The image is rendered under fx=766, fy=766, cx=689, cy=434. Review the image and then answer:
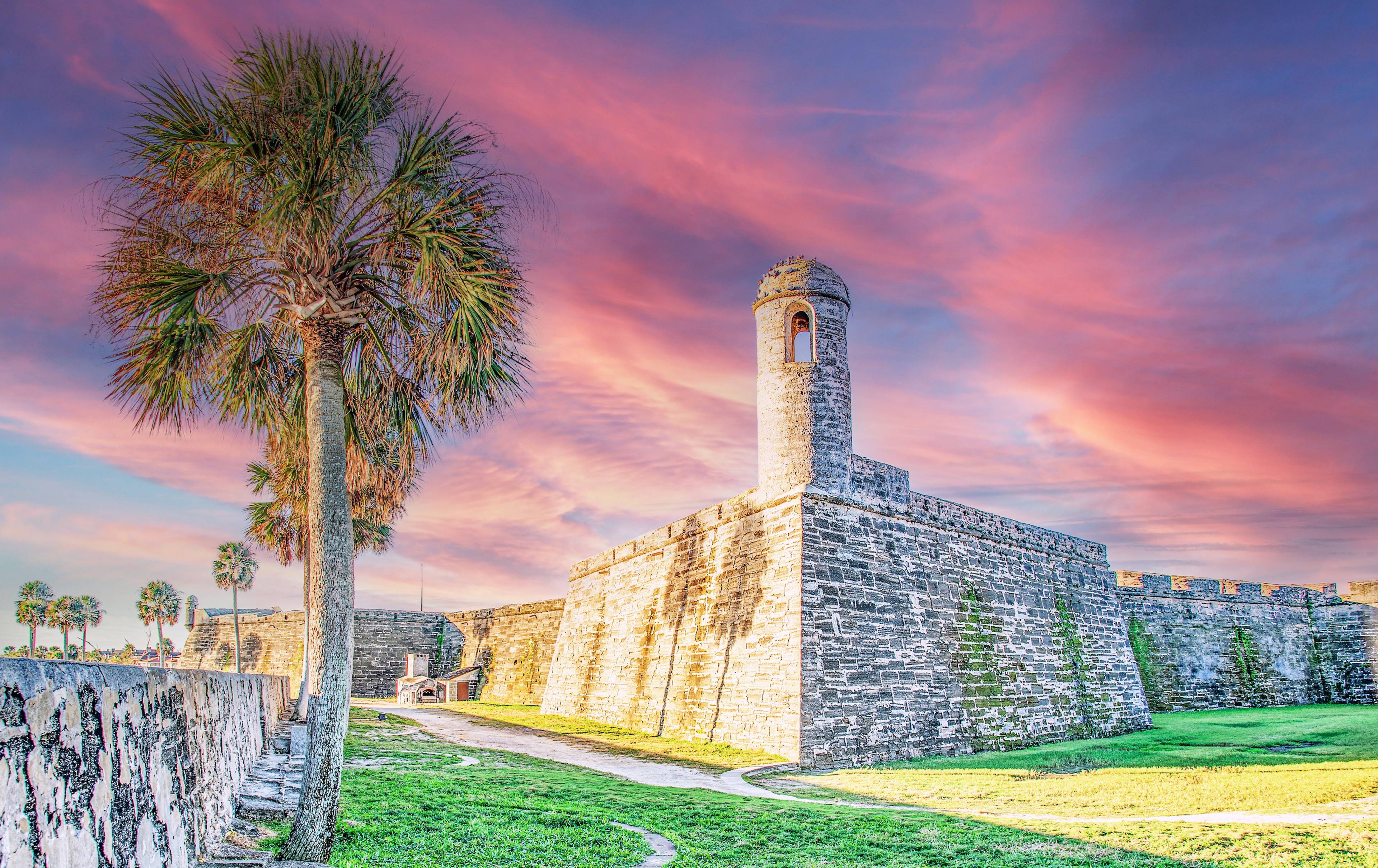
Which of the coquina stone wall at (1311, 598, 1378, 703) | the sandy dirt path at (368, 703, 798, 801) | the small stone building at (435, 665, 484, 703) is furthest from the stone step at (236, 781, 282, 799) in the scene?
the coquina stone wall at (1311, 598, 1378, 703)

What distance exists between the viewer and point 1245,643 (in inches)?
1028

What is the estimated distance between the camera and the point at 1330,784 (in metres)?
10.0

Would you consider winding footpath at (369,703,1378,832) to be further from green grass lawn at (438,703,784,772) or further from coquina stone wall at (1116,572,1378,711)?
coquina stone wall at (1116,572,1378,711)

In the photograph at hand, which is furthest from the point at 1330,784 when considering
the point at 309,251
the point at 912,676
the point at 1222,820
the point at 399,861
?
the point at 309,251

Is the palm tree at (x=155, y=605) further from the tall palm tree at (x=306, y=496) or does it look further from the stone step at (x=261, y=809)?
the stone step at (x=261, y=809)

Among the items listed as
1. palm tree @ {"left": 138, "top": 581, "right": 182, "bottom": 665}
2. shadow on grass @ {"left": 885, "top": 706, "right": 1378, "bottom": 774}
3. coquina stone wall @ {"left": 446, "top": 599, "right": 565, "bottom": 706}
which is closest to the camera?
shadow on grass @ {"left": 885, "top": 706, "right": 1378, "bottom": 774}

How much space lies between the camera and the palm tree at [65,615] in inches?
2152

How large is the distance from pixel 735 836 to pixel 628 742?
967cm

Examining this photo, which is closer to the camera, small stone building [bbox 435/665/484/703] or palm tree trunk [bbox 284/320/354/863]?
palm tree trunk [bbox 284/320/354/863]

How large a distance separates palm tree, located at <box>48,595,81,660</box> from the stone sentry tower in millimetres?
61540

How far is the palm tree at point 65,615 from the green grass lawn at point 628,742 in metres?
47.6

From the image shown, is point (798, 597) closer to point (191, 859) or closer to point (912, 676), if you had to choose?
point (912, 676)

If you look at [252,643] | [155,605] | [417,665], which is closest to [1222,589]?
[417,665]

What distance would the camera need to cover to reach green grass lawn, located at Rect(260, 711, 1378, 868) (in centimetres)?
600
